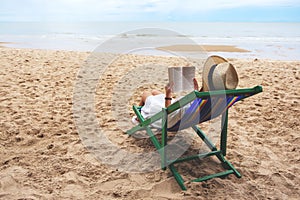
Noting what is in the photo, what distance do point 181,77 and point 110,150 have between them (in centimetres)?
102

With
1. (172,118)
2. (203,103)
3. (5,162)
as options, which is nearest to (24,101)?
(5,162)

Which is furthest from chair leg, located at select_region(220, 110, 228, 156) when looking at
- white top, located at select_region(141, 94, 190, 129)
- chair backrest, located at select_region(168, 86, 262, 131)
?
white top, located at select_region(141, 94, 190, 129)

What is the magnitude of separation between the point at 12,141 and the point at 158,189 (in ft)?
5.27

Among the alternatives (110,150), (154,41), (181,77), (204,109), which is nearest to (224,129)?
(204,109)

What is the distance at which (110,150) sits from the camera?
2559 mm

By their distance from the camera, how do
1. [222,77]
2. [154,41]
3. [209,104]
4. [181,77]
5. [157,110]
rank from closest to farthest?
[222,77], [209,104], [181,77], [157,110], [154,41]

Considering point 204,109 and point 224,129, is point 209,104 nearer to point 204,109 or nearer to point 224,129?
point 204,109

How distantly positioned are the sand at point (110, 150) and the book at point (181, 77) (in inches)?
27.9

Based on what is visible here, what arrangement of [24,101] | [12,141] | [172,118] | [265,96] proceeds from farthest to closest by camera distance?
[265,96], [24,101], [12,141], [172,118]

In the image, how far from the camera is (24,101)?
3639 millimetres

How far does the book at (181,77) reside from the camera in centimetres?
210

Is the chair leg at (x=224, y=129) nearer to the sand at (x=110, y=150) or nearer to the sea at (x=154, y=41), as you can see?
the sand at (x=110, y=150)

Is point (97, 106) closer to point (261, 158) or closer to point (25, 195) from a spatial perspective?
point (25, 195)

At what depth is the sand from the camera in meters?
1.98
